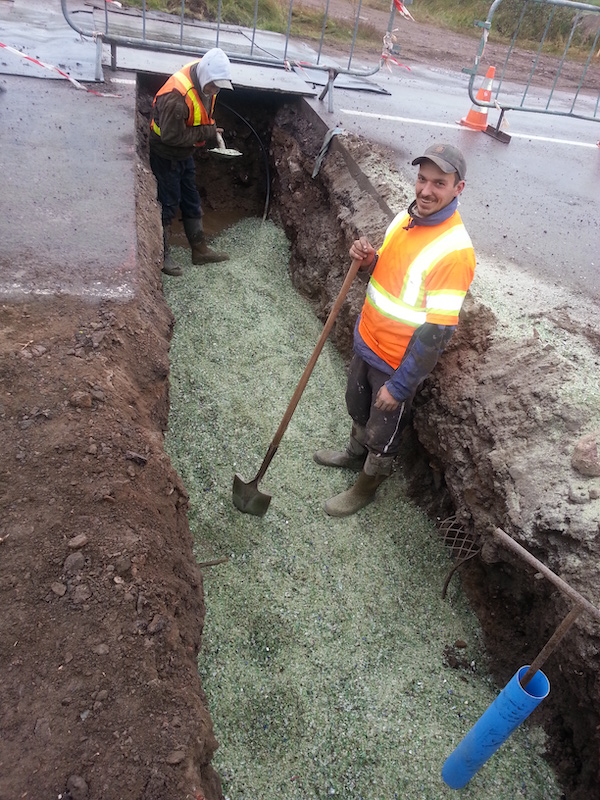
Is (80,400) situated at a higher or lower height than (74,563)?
higher

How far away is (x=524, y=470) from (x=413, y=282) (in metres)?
1.18

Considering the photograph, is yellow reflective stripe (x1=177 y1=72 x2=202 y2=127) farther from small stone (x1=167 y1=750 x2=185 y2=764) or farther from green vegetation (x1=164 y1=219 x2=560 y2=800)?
small stone (x1=167 y1=750 x2=185 y2=764)

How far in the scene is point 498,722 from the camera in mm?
2191

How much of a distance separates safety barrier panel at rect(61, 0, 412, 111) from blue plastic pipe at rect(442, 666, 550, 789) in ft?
20.7

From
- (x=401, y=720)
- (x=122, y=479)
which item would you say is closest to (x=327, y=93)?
(x=122, y=479)

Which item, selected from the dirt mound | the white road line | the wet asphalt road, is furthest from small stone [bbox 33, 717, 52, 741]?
the white road line

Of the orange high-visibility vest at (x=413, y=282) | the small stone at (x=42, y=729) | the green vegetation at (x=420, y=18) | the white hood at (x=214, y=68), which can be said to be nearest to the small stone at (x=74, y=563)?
the small stone at (x=42, y=729)

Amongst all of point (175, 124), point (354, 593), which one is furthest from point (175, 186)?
point (354, 593)

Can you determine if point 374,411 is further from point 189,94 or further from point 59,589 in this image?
point 189,94

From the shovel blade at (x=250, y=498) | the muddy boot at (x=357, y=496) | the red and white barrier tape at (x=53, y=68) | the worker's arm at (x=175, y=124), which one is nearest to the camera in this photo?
the shovel blade at (x=250, y=498)

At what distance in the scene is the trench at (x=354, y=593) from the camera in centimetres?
277

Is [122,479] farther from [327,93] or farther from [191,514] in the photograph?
[327,93]

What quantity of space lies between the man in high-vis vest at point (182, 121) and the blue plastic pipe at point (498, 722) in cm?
479

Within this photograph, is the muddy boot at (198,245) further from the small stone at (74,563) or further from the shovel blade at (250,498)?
the small stone at (74,563)
